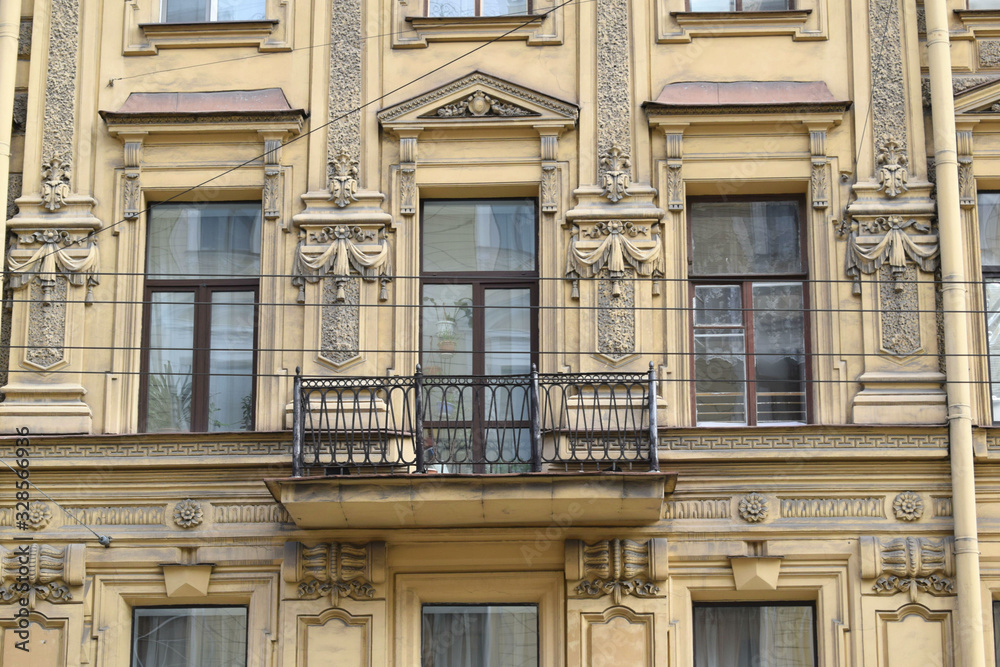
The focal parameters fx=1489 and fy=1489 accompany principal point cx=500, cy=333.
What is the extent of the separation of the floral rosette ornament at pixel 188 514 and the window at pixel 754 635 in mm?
4119

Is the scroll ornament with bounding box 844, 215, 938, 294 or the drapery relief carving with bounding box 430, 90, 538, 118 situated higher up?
the drapery relief carving with bounding box 430, 90, 538, 118

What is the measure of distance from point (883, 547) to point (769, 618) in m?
1.08

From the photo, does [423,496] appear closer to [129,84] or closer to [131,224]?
[131,224]

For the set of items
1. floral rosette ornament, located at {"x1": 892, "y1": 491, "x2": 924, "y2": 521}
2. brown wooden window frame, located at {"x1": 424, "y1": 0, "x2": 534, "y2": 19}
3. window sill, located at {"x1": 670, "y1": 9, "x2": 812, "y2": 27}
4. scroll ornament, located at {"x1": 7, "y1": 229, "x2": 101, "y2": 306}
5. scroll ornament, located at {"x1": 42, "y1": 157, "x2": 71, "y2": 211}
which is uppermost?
brown wooden window frame, located at {"x1": 424, "y1": 0, "x2": 534, "y2": 19}

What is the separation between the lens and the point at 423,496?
11.3 m

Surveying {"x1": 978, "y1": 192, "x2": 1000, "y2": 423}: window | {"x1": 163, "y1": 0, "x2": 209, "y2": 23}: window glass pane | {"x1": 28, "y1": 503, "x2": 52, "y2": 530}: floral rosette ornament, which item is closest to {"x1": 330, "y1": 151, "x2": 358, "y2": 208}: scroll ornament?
{"x1": 163, "y1": 0, "x2": 209, "y2": 23}: window glass pane

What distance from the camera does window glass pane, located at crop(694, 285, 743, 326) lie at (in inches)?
501

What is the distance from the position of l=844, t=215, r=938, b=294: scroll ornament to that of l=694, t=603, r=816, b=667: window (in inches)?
108

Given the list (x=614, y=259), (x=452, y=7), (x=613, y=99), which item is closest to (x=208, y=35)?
(x=452, y=7)

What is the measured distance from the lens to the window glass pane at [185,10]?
13.6 m

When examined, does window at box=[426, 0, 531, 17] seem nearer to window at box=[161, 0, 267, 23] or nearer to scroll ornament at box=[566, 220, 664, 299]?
window at box=[161, 0, 267, 23]

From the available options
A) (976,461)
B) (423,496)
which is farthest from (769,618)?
(423,496)

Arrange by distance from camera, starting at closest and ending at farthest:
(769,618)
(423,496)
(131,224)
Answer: (423,496) < (769,618) < (131,224)

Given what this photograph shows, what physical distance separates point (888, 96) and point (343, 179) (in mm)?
4749
